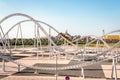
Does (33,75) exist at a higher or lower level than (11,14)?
lower

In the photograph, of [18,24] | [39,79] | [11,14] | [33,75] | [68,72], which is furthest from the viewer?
[18,24]

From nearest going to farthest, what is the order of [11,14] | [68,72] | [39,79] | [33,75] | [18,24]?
[39,79] → [33,75] → [68,72] → [11,14] → [18,24]

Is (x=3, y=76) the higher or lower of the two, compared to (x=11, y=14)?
lower

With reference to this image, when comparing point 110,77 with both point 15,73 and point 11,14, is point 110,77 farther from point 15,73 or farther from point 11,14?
point 11,14

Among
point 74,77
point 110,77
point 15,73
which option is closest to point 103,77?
point 110,77

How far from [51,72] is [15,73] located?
256cm

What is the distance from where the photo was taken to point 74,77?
65.6ft

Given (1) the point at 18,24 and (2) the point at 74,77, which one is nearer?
(2) the point at 74,77

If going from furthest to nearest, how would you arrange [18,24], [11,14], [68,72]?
A: [18,24]
[11,14]
[68,72]

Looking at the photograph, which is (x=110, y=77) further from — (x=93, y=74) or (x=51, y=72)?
(x=51, y=72)

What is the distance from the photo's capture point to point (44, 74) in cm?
2119

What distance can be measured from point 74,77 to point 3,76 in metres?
4.54

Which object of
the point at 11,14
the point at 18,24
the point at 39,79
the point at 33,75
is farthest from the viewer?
the point at 18,24

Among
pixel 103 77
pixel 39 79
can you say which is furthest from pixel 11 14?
pixel 103 77
